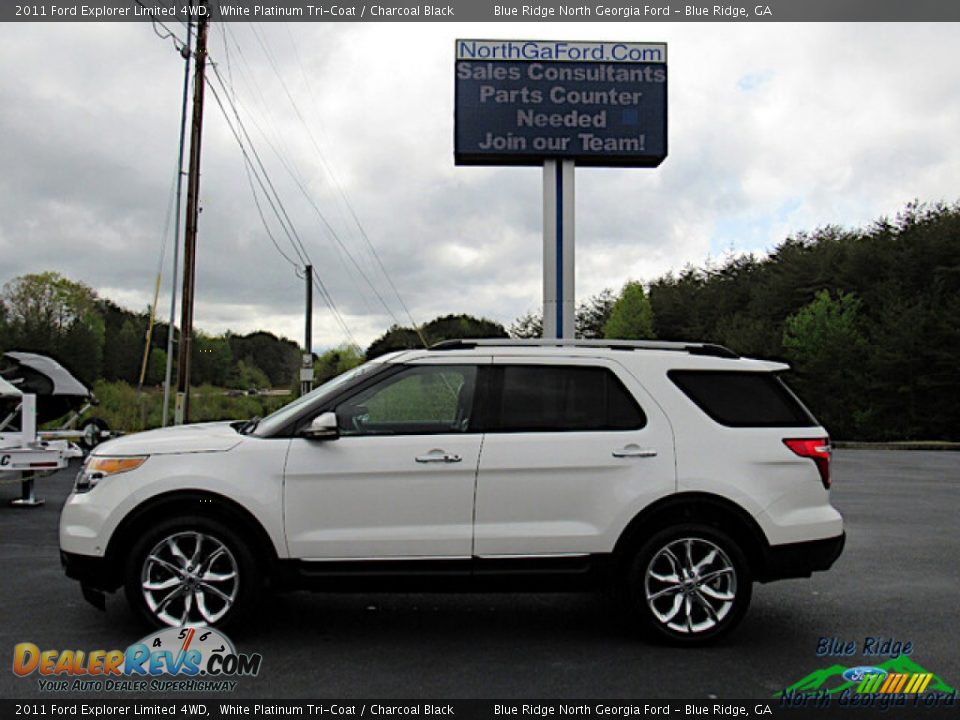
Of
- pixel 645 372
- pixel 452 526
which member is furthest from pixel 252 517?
pixel 645 372

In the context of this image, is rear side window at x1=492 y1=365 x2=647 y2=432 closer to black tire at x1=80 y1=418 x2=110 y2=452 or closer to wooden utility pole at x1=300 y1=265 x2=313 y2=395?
black tire at x1=80 y1=418 x2=110 y2=452

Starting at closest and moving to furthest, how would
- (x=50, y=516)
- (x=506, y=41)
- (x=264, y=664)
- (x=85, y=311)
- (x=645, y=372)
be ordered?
(x=264, y=664) < (x=645, y=372) < (x=50, y=516) < (x=506, y=41) < (x=85, y=311)

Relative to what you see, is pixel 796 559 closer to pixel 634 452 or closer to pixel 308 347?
pixel 634 452

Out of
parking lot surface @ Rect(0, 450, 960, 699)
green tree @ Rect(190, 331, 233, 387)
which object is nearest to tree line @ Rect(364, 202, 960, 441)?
green tree @ Rect(190, 331, 233, 387)

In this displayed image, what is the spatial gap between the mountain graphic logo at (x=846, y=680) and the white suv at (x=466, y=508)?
2.03 feet

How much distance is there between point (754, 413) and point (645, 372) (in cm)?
73

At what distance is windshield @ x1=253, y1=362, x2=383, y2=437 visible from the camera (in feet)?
19.2

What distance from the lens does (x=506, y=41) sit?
16.9m

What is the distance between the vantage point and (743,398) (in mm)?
6023

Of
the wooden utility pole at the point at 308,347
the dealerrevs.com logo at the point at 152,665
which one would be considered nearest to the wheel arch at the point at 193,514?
the dealerrevs.com logo at the point at 152,665

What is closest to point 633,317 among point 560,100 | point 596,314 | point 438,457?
point 596,314

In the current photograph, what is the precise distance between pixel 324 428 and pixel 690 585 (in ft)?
7.84

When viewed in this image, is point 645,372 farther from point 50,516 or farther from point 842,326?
point 842,326

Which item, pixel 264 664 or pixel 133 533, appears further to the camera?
pixel 133 533
